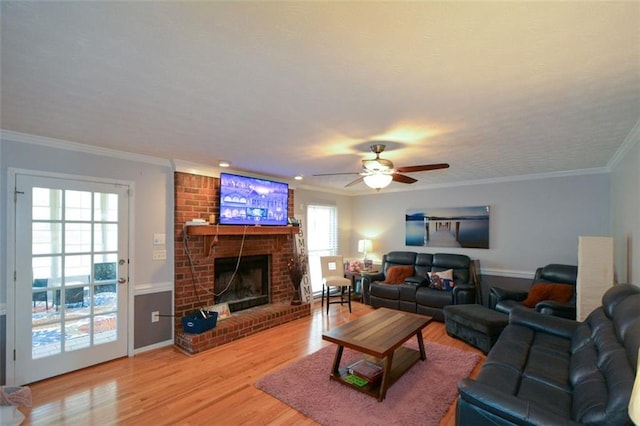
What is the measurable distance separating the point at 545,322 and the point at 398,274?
2.62 m

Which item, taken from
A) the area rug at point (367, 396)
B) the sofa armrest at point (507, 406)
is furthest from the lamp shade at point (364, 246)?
the sofa armrest at point (507, 406)

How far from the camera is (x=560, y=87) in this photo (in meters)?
1.85

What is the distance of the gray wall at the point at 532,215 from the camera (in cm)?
438

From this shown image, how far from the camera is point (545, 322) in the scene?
302cm

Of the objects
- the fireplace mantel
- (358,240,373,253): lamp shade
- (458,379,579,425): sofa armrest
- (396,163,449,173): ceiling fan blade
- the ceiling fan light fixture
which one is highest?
(396,163,449,173): ceiling fan blade

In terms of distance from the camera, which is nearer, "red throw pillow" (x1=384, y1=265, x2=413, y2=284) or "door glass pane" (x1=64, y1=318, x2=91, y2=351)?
"door glass pane" (x1=64, y1=318, x2=91, y2=351)

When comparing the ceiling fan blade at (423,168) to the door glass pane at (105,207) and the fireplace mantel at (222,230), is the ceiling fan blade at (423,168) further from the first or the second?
the door glass pane at (105,207)

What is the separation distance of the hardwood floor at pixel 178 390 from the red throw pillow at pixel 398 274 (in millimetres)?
1574

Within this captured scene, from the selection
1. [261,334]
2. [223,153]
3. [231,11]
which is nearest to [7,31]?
[231,11]

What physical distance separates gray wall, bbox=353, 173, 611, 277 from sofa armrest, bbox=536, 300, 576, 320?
1.32 metres

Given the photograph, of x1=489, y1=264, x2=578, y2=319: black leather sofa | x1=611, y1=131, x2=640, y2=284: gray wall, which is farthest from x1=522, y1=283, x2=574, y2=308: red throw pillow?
x1=611, y1=131, x2=640, y2=284: gray wall

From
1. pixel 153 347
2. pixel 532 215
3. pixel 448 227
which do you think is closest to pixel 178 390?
pixel 153 347

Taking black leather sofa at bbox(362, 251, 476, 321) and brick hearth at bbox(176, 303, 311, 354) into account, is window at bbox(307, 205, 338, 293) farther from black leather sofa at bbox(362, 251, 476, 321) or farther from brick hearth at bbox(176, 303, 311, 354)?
brick hearth at bbox(176, 303, 311, 354)

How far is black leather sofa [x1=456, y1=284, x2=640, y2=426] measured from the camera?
1.53 m
